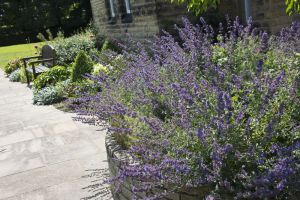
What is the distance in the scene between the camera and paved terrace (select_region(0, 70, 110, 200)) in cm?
450

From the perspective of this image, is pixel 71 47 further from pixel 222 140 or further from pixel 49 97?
pixel 222 140

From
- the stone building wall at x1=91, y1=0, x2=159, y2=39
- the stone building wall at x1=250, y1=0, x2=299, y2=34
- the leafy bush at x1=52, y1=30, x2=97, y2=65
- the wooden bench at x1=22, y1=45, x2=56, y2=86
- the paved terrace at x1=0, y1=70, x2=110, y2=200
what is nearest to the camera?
the paved terrace at x1=0, y1=70, x2=110, y2=200

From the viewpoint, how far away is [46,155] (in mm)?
5602

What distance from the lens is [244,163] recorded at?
2.66 m

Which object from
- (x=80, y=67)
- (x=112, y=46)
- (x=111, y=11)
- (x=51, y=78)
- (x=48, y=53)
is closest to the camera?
(x=80, y=67)

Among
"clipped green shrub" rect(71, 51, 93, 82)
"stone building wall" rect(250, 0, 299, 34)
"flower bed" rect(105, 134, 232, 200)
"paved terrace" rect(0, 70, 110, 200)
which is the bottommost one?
"paved terrace" rect(0, 70, 110, 200)

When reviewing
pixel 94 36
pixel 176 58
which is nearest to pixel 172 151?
pixel 176 58

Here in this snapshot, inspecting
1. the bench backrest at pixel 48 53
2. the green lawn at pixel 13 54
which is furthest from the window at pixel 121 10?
the green lawn at pixel 13 54

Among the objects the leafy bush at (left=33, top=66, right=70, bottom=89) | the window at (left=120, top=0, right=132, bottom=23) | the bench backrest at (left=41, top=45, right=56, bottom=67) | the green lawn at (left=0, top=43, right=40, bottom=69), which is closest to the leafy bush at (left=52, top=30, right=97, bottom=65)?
the bench backrest at (left=41, top=45, right=56, bottom=67)

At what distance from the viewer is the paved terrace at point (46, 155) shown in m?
4.50

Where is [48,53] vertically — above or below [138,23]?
below

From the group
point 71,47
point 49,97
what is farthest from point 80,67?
point 71,47

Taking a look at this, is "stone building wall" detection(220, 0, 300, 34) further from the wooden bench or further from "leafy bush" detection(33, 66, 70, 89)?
the wooden bench

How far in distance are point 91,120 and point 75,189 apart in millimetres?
815
